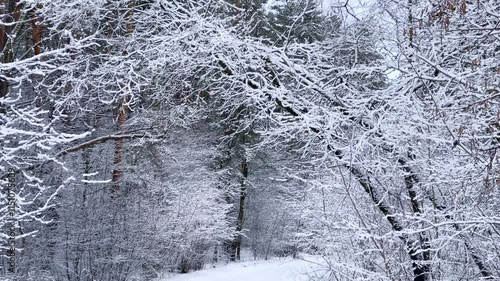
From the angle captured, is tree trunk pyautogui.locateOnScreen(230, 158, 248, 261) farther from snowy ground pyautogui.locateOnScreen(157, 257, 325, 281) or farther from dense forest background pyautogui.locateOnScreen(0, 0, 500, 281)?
dense forest background pyautogui.locateOnScreen(0, 0, 500, 281)

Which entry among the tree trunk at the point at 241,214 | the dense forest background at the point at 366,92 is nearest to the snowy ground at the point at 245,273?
the tree trunk at the point at 241,214

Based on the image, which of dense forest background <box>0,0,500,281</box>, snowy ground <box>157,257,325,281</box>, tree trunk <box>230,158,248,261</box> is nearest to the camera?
dense forest background <box>0,0,500,281</box>

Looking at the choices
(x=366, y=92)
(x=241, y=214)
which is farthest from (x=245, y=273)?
(x=366, y=92)

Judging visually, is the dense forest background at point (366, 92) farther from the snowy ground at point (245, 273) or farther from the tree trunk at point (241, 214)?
the tree trunk at point (241, 214)

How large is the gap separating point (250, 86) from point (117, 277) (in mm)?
8701

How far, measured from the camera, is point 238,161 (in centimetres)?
2008

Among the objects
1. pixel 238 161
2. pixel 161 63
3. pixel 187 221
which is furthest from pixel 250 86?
pixel 238 161

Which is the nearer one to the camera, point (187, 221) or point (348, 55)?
point (348, 55)

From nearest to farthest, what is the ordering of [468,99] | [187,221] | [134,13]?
1. [468,99]
2. [134,13]
3. [187,221]

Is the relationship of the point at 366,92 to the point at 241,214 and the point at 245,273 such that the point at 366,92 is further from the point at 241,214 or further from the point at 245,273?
the point at 241,214

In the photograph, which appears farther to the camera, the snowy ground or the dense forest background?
the snowy ground

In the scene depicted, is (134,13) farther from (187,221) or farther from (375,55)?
(187,221)

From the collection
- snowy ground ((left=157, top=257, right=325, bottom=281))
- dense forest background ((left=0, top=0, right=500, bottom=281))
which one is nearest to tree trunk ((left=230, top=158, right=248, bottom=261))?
snowy ground ((left=157, top=257, right=325, bottom=281))

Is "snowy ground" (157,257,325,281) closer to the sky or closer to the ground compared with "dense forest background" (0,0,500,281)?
closer to the ground
